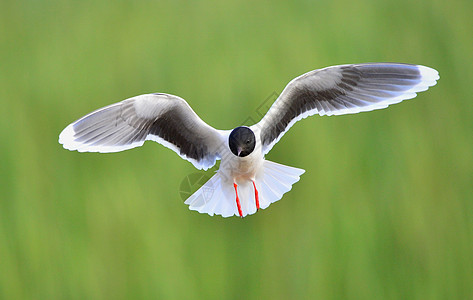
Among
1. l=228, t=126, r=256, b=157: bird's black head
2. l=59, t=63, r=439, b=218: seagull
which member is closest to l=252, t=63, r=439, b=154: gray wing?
l=59, t=63, r=439, b=218: seagull

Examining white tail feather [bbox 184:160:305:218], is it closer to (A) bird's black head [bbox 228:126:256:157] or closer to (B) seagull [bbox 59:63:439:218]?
(B) seagull [bbox 59:63:439:218]

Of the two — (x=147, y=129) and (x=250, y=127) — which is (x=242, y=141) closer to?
(x=250, y=127)

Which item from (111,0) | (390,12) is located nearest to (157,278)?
(111,0)

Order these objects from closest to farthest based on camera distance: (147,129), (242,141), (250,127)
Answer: (242,141) → (250,127) → (147,129)

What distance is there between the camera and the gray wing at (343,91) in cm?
159

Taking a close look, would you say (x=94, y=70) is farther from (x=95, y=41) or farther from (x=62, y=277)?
(x=62, y=277)

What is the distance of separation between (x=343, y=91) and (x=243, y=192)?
39 centimetres

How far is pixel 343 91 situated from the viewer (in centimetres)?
168

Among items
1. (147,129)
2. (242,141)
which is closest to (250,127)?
(242,141)

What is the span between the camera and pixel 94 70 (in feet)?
7.16

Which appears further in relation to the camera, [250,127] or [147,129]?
[147,129]

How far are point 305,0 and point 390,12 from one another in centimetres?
32

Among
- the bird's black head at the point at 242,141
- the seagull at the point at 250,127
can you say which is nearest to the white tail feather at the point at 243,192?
the seagull at the point at 250,127

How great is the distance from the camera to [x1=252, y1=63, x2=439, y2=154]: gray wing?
5.22 ft
